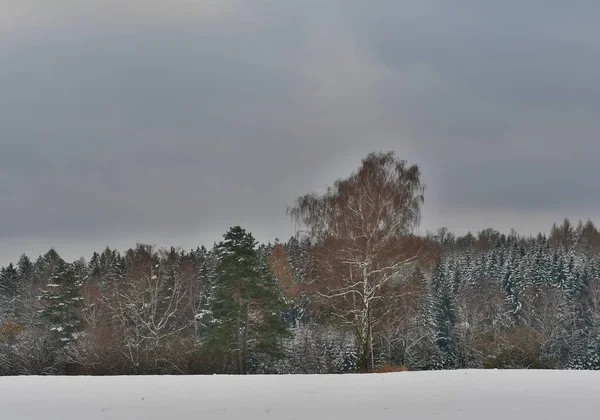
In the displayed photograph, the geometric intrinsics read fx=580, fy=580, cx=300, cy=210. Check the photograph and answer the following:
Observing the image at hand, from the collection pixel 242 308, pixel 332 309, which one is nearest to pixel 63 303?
pixel 242 308

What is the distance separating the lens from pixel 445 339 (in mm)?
56594

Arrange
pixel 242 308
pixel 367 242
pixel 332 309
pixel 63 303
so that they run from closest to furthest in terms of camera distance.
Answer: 1. pixel 367 242
2. pixel 332 309
3. pixel 242 308
4. pixel 63 303

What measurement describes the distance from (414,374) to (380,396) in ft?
18.1

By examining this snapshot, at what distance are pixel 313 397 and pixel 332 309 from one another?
640 inches

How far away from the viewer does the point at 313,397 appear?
46.5ft

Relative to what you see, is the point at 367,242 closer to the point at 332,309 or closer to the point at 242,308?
the point at 332,309

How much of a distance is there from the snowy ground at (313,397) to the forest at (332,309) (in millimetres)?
8513

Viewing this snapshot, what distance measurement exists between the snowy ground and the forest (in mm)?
8513

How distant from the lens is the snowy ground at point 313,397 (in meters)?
11.8

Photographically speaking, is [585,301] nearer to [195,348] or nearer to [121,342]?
[195,348]

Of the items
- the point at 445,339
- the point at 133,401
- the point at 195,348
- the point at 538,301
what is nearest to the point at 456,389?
the point at 133,401

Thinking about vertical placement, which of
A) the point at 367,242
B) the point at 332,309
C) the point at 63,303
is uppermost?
the point at 367,242

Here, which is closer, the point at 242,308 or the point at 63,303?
the point at 242,308

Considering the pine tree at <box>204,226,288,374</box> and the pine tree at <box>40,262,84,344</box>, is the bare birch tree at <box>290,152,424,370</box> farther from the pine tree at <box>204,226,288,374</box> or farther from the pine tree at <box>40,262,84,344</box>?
the pine tree at <box>40,262,84,344</box>
